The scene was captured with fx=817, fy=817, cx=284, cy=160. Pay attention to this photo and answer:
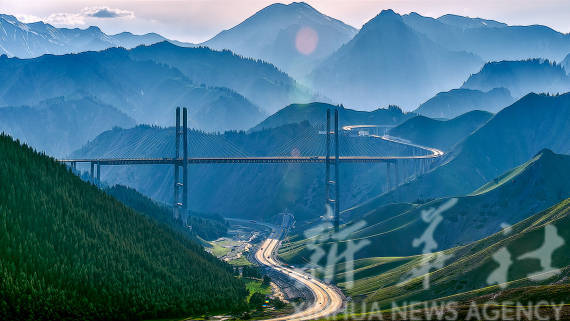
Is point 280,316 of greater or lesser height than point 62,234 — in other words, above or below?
below

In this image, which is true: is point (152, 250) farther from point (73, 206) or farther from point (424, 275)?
point (424, 275)

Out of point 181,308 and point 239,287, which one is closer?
point 181,308

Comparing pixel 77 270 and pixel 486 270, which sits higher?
pixel 77 270

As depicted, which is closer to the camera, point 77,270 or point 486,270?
point 486,270

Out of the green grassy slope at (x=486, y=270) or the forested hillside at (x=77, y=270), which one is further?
the forested hillside at (x=77, y=270)

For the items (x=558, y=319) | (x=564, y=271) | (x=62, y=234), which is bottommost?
(x=558, y=319)

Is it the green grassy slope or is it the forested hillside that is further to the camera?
the forested hillside

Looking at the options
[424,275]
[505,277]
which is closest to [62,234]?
[424,275]

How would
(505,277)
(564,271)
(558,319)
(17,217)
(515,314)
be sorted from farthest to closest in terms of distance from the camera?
1. (17,217)
2. (505,277)
3. (564,271)
4. (515,314)
5. (558,319)
